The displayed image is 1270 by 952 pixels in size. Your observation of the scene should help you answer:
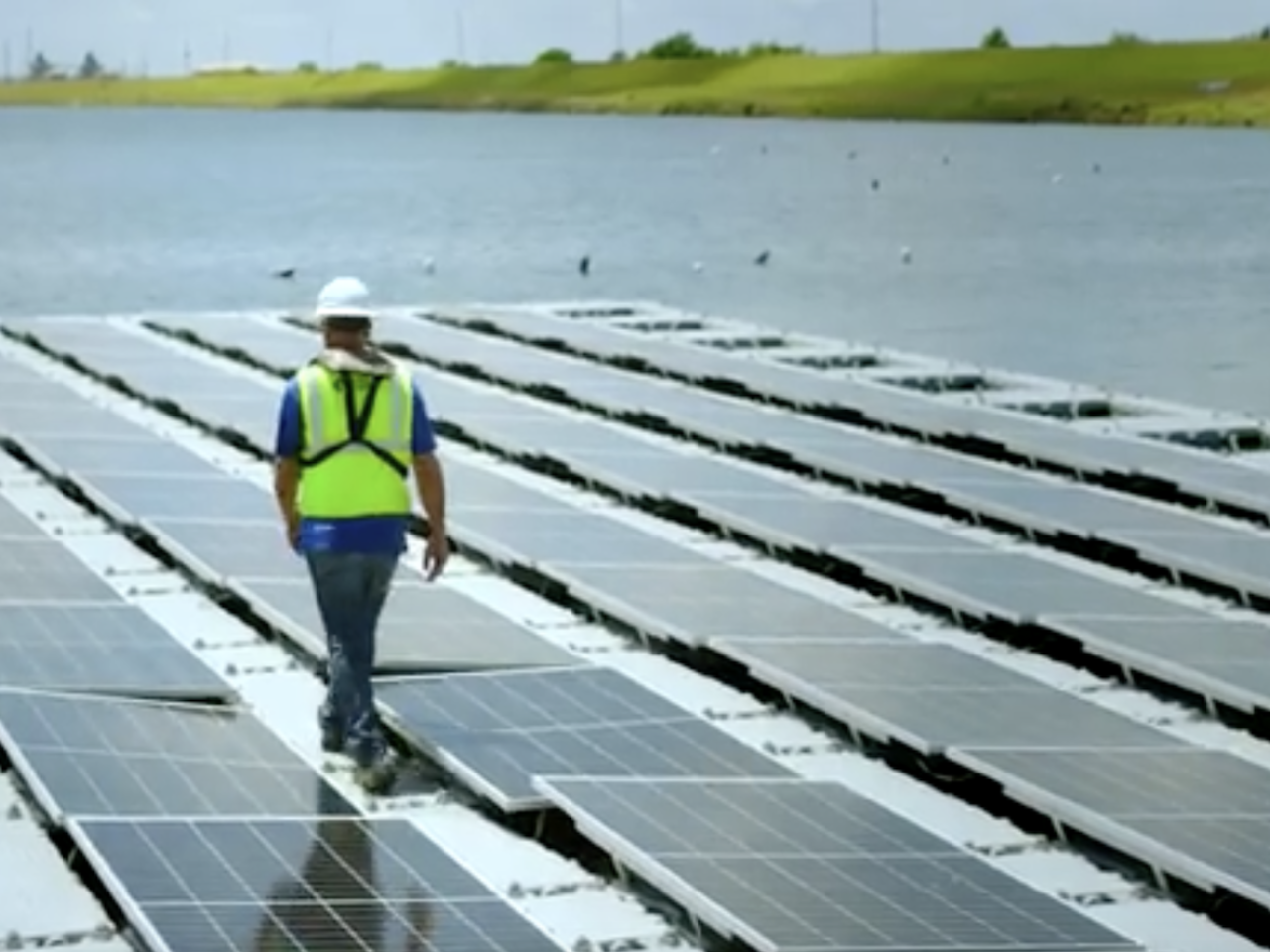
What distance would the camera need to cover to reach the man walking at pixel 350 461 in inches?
508

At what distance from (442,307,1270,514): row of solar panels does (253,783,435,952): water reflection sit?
37.9 ft

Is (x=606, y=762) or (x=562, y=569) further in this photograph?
(x=562, y=569)

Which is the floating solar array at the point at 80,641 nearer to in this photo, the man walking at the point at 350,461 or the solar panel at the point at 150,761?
the solar panel at the point at 150,761

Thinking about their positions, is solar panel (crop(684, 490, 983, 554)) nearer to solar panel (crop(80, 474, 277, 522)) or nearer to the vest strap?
solar panel (crop(80, 474, 277, 522))

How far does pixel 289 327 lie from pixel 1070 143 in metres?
164

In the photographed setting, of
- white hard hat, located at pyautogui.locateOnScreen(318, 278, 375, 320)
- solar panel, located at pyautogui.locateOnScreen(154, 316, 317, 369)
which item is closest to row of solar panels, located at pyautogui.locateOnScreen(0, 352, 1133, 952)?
white hard hat, located at pyautogui.locateOnScreen(318, 278, 375, 320)

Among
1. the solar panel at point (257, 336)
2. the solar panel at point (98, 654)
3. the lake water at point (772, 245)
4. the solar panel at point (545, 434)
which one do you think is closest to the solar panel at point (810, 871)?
the solar panel at point (98, 654)

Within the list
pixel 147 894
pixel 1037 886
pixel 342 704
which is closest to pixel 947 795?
pixel 1037 886

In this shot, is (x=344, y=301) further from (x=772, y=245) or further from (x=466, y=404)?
(x=772, y=245)

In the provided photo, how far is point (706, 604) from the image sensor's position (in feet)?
57.5

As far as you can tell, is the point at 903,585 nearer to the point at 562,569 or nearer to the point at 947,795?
the point at 562,569

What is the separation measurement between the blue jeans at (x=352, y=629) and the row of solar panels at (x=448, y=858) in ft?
0.95

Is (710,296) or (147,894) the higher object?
(147,894)

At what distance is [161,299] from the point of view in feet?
243
